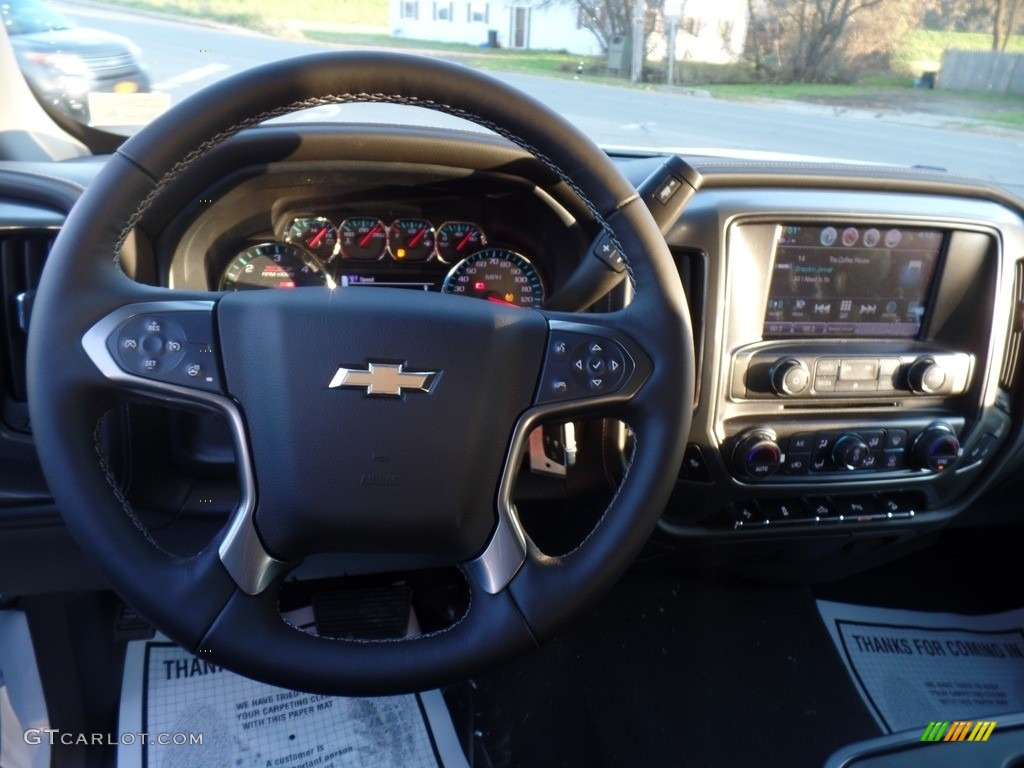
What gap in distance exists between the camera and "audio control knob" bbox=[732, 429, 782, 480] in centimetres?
160

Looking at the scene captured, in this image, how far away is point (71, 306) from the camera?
1056 mm

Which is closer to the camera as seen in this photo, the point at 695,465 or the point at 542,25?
Result: the point at 695,465

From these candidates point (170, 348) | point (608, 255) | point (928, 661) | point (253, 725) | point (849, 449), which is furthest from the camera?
point (928, 661)

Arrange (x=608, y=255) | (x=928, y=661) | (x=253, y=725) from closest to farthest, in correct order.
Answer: (x=608, y=255) < (x=253, y=725) < (x=928, y=661)

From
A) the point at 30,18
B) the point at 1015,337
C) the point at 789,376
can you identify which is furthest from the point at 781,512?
the point at 30,18

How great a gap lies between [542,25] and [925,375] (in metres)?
1.00

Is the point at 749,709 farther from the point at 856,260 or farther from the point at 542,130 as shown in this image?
the point at 542,130

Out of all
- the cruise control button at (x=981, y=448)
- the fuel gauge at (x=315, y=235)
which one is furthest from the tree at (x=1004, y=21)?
the fuel gauge at (x=315, y=235)

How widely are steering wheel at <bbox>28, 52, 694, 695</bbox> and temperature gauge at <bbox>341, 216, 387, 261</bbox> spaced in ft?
1.42

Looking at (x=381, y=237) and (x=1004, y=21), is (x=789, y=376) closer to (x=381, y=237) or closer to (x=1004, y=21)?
(x=381, y=237)

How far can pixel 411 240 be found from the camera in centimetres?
159

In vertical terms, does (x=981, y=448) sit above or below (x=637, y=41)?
below

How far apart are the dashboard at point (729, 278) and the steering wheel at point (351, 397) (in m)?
0.27

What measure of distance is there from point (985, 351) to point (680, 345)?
2.92 ft
